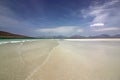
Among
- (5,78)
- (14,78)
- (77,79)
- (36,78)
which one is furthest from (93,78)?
(5,78)

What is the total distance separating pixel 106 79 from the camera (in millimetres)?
3414

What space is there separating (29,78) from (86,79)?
2.15 m

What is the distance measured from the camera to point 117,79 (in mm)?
3408

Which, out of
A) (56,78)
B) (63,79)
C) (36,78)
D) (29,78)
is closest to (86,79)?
(63,79)

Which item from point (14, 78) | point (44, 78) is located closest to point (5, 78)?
point (14, 78)

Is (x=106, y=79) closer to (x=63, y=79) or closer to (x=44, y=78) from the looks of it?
(x=63, y=79)

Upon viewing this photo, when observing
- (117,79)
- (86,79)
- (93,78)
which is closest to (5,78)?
(86,79)

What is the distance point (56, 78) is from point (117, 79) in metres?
2.31

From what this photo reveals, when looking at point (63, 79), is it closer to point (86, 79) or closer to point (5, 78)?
point (86, 79)

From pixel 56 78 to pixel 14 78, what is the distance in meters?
1.59

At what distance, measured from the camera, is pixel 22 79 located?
3.35m

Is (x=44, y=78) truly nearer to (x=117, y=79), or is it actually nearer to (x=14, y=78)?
(x=14, y=78)

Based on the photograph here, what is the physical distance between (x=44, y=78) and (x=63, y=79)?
2.40ft

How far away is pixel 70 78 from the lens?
3.51 meters
